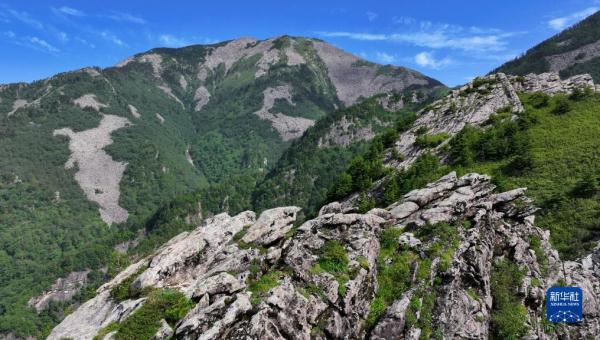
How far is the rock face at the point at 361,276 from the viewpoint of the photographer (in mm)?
27094

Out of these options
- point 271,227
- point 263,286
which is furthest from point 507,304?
point 271,227

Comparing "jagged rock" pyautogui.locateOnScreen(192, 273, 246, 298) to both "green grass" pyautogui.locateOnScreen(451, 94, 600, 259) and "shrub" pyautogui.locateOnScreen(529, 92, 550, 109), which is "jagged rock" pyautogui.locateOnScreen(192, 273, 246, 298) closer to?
"green grass" pyautogui.locateOnScreen(451, 94, 600, 259)

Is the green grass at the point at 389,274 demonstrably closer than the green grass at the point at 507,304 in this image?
Yes

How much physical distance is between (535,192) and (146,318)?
55.1 m

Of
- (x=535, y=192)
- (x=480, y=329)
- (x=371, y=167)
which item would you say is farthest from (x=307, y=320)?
(x=371, y=167)

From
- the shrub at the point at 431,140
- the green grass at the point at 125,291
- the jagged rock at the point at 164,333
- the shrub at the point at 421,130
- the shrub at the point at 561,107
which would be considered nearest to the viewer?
the jagged rock at the point at 164,333

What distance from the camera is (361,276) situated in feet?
102

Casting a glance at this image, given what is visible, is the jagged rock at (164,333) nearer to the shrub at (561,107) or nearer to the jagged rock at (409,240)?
the jagged rock at (409,240)

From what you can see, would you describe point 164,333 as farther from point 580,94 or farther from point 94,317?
point 580,94

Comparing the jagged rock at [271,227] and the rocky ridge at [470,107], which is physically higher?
the rocky ridge at [470,107]

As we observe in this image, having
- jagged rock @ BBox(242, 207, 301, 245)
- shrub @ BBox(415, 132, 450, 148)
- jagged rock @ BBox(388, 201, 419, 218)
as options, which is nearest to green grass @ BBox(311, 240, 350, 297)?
jagged rock @ BBox(242, 207, 301, 245)

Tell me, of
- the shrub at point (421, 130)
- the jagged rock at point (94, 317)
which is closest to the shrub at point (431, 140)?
the shrub at point (421, 130)

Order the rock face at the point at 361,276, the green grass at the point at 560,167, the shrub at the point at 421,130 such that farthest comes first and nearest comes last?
the shrub at the point at 421,130
the green grass at the point at 560,167
the rock face at the point at 361,276

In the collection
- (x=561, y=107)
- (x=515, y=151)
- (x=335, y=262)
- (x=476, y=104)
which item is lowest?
(x=335, y=262)
